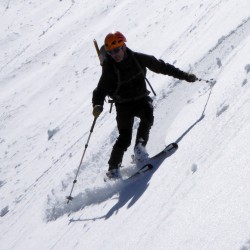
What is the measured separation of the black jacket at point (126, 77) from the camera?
6.35 meters

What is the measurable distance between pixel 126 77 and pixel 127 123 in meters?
0.70

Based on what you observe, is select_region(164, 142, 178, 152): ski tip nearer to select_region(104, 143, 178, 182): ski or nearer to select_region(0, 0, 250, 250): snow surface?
select_region(104, 143, 178, 182): ski

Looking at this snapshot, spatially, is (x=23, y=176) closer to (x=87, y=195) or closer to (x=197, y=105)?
(x=87, y=195)

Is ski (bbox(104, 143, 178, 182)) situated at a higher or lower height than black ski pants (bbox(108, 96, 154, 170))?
lower

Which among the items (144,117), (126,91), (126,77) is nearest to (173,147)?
(144,117)

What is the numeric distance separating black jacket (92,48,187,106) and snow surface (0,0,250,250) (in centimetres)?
92

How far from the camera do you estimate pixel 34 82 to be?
65.7 ft

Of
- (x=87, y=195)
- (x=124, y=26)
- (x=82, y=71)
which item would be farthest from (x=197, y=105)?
(x=124, y=26)

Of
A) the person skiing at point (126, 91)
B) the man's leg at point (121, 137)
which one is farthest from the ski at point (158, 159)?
the man's leg at point (121, 137)

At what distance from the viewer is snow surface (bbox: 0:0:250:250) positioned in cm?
384

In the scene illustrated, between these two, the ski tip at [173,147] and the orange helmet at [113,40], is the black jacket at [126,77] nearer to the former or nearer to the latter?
the orange helmet at [113,40]

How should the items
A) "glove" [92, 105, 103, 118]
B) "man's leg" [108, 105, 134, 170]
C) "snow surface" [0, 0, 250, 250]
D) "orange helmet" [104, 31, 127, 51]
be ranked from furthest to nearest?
"man's leg" [108, 105, 134, 170] < "glove" [92, 105, 103, 118] < "orange helmet" [104, 31, 127, 51] < "snow surface" [0, 0, 250, 250]

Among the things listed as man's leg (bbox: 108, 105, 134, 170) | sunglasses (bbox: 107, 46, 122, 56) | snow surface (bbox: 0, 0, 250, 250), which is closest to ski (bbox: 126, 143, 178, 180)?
snow surface (bbox: 0, 0, 250, 250)

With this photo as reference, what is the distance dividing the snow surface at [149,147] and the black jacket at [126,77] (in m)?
0.92
